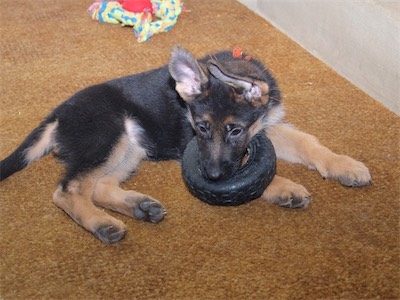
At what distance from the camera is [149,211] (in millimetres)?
3141

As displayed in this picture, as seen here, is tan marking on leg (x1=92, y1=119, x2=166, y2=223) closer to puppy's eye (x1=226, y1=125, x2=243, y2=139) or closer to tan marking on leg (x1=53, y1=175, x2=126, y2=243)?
tan marking on leg (x1=53, y1=175, x2=126, y2=243)

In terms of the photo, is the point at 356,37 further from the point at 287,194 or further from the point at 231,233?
the point at 231,233

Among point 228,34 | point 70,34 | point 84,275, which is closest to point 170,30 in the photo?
point 228,34

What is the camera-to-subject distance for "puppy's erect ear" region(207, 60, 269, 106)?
301 centimetres

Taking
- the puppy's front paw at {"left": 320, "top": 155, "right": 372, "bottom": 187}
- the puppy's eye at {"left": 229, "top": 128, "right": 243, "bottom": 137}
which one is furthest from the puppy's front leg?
the puppy's eye at {"left": 229, "top": 128, "right": 243, "bottom": 137}

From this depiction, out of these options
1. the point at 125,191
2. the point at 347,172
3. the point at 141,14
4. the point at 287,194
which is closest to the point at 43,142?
the point at 125,191

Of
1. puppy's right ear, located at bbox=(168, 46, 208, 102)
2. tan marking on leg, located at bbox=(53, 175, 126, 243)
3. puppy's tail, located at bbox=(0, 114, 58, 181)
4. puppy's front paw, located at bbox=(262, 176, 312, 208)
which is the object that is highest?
puppy's right ear, located at bbox=(168, 46, 208, 102)

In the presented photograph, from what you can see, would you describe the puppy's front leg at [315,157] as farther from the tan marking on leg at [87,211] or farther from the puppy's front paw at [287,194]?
the tan marking on leg at [87,211]

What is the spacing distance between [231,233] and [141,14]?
304cm

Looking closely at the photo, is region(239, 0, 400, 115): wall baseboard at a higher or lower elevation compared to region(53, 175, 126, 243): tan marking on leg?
higher

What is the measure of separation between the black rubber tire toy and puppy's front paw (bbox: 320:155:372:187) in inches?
15.6

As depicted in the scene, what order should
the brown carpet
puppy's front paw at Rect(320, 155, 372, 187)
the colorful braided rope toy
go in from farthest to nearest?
1. the colorful braided rope toy
2. puppy's front paw at Rect(320, 155, 372, 187)
3. the brown carpet

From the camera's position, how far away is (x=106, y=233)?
302 cm

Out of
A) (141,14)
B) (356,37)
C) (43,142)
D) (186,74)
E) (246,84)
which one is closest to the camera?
(246,84)
